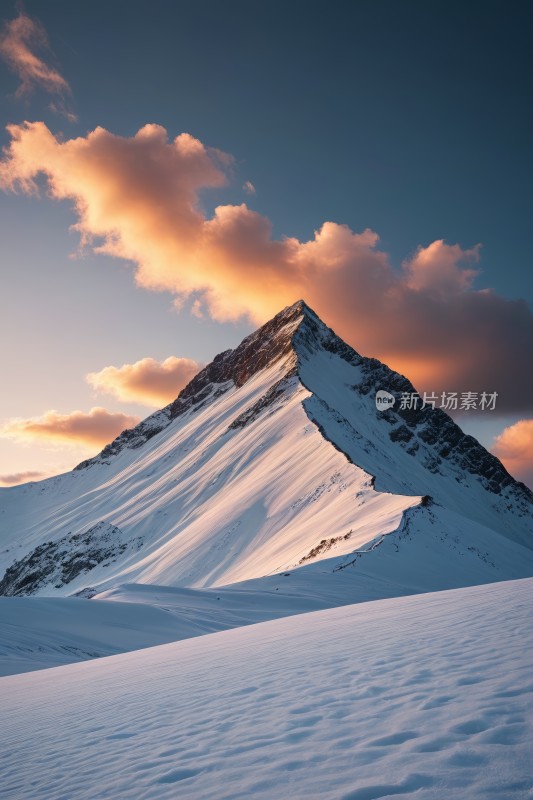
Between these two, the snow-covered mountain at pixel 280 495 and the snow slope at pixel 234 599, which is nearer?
the snow slope at pixel 234 599

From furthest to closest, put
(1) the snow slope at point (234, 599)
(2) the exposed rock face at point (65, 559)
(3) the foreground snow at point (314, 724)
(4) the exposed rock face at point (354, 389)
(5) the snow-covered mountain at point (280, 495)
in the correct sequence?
(4) the exposed rock face at point (354, 389) → (2) the exposed rock face at point (65, 559) → (5) the snow-covered mountain at point (280, 495) → (1) the snow slope at point (234, 599) → (3) the foreground snow at point (314, 724)

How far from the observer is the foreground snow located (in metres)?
2.93

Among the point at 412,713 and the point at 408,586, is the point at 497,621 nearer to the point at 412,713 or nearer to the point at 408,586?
the point at 412,713

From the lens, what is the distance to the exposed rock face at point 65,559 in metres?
73.9

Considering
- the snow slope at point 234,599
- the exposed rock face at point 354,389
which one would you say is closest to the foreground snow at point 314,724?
the snow slope at point 234,599

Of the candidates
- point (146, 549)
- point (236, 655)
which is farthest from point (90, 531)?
point (236, 655)

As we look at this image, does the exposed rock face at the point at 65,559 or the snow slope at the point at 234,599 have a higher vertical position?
the exposed rock face at the point at 65,559

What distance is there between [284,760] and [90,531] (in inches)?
3407

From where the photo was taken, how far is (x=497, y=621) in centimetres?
682

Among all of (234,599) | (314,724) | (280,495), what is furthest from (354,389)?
(314,724)

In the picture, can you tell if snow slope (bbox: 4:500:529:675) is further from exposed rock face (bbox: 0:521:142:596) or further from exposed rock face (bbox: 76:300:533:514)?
exposed rock face (bbox: 76:300:533:514)

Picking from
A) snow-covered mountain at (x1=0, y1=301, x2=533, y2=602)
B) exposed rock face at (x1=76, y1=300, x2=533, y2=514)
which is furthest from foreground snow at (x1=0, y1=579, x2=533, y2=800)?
exposed rock face at (x1=76, y1=300, x2=533, y2=514)

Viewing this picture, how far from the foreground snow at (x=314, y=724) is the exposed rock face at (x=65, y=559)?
67311mm

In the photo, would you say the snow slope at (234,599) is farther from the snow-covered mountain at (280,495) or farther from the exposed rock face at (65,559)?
the exposed rock face at (65,559)
